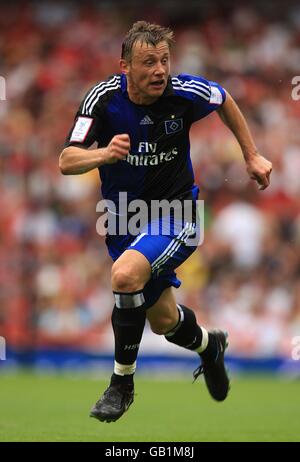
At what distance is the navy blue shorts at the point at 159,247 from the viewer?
6.48m

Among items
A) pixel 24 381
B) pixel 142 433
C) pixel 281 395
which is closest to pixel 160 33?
pixel 142 433

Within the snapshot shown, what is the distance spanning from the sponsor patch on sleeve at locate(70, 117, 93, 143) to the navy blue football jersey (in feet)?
0.03

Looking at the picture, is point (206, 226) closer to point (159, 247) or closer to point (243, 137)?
point (243, 137)

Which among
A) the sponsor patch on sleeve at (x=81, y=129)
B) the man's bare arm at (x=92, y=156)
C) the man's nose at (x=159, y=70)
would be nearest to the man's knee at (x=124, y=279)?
the man's bare arm at (x=92, y=156)

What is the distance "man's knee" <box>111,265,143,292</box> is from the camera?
622 cm

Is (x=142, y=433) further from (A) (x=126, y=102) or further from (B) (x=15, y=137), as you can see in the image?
(B) (x=15, y=137)

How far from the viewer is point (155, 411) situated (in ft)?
30.3

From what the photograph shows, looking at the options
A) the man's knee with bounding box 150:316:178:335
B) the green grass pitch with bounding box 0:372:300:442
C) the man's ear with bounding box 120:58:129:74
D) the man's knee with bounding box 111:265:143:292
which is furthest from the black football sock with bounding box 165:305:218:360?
the man's ear with bounding box 120:58:129:74

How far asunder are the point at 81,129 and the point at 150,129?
1.77 ft

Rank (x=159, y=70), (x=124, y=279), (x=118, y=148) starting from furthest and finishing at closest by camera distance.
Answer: (x=159, y=70), (x=124, y=279), (x=118, y=148)

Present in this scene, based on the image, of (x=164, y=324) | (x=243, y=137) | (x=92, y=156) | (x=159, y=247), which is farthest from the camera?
(x=164, y=324)

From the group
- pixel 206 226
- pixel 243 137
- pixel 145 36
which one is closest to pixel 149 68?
pixel 145 36

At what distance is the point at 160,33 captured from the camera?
253 inches

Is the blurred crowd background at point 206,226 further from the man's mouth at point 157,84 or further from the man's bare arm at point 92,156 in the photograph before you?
the man's bare arm at point 92,156
